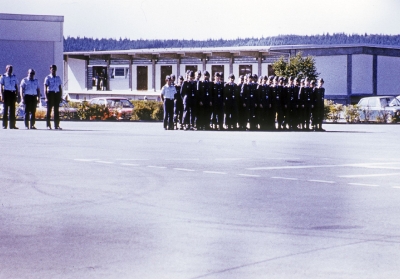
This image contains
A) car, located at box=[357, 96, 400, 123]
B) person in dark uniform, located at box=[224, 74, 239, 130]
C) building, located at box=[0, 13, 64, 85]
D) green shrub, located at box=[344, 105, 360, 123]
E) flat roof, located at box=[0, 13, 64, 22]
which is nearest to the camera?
person in dark uniform, located at box=[224, 74, 239, 130]

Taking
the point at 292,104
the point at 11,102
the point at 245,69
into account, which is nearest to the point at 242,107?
the point at 292,104

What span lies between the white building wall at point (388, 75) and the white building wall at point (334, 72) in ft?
9.65

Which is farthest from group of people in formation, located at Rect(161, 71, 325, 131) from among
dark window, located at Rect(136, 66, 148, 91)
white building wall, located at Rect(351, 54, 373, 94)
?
dark window, located at Rect(136, 66, 148, 91)

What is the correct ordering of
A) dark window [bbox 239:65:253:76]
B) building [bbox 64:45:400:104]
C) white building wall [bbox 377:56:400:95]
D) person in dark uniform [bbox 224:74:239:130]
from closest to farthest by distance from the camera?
person in dark uniform [bbox 224:74:239:130] → building [bbox 64:45:400:104] → white building wall [bbox 377:56:400:95] → dark window [bbox 239:65:253:76]

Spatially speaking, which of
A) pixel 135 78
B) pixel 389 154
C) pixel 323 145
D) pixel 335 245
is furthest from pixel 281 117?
pixel 135 78

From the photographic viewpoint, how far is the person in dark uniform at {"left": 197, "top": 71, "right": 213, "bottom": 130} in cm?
3019

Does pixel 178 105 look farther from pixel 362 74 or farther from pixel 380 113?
pixel 362 74

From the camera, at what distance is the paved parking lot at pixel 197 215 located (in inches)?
287

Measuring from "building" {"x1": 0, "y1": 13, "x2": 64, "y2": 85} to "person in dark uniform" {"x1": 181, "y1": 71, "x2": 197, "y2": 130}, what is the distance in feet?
130

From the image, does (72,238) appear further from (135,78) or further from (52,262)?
(135,78)

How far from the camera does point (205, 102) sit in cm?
3030

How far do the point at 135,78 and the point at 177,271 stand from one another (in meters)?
77.9

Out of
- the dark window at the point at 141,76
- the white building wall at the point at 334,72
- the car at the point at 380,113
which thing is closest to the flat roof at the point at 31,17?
the dark window at the point at 141,76

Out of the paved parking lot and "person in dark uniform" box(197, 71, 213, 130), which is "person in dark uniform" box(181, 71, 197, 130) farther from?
the paved parking lot
